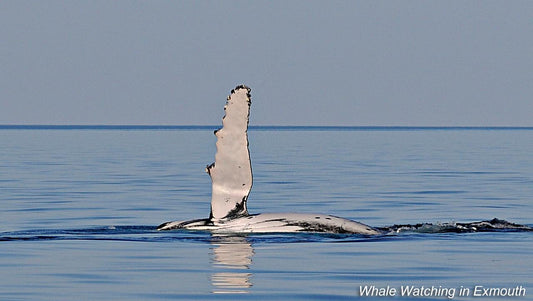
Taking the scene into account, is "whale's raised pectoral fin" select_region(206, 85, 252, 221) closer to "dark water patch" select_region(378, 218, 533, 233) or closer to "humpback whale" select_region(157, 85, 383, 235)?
"humpback whale" select_region(157, 85, 383, 235)

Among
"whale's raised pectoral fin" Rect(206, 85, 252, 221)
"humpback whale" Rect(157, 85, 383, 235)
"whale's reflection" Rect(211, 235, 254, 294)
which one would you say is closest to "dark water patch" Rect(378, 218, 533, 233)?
"humpback whale" Rect(157, 85, 383, 235)

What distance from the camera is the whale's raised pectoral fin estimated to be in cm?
2169

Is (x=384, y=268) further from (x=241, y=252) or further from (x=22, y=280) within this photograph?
(x=22, y=280)

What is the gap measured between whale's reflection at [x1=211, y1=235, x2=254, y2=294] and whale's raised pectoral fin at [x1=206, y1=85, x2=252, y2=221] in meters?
0.78

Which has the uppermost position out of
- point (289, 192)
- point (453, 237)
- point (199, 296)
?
point (289, 192)

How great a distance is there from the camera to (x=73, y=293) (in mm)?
15836

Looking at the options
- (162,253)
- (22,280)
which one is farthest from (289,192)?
(22,280)

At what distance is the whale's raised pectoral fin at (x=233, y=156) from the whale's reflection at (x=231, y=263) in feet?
2.57

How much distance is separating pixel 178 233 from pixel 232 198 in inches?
53.6

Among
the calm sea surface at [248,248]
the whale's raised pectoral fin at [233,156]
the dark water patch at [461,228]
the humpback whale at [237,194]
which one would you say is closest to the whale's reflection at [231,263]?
the calm sea surface at [248,248]

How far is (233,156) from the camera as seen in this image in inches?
857

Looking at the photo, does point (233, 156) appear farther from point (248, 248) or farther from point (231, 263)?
point (231, 263)

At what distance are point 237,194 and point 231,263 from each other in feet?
10.8

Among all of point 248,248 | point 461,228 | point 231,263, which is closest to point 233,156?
point 248,248
